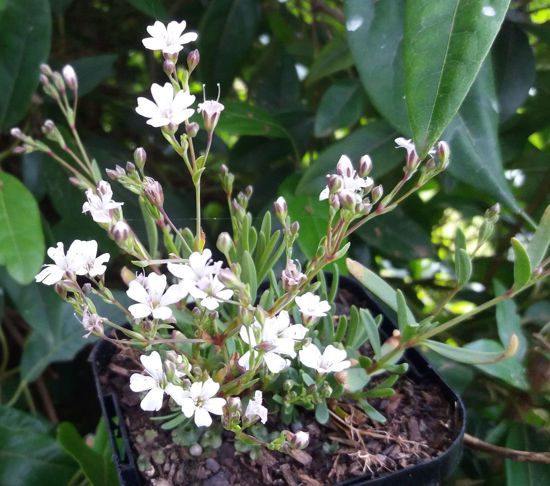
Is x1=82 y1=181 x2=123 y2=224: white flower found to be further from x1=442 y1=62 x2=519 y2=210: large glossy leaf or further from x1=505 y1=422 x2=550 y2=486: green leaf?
x1=505 y1=422 x2=550 y2=486: green leaf

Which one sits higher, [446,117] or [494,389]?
[446,117]

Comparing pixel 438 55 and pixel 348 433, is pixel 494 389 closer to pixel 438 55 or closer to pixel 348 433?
pixel 348 433

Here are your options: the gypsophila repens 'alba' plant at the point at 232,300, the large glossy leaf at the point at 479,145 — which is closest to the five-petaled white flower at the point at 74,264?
the gypsophila repens 'alba' plant at the point at 232,300

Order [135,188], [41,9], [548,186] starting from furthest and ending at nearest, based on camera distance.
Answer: [548,186], [41,9], [135,188]

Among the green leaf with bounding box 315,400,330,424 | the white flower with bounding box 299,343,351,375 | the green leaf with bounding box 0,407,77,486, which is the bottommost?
the green leaf with bounding box 0,407,77,486

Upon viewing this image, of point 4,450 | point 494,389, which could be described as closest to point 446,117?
point 494,389

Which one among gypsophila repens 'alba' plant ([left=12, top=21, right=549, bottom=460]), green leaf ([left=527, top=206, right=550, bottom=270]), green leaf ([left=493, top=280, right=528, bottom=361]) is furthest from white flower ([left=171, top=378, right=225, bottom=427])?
green leaf ([left=493, top=280, right=528, bottom=361])
